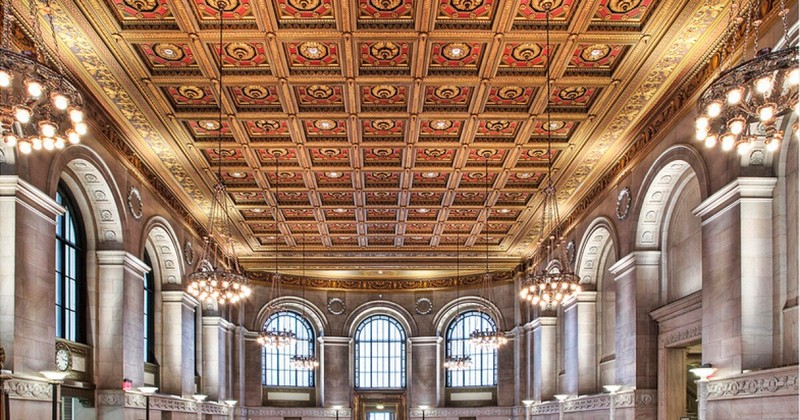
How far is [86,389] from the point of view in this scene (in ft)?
53.9

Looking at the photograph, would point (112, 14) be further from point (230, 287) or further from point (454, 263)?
point (454, 263)

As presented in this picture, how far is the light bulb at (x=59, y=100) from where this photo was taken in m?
7.87

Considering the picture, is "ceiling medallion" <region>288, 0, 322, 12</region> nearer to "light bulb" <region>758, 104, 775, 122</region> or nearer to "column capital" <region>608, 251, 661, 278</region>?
"light bulb" <region>758, 104, 775, 122</region>

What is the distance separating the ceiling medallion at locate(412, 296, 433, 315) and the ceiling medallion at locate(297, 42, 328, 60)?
23.0 metres

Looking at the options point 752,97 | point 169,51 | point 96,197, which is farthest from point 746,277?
point 96,197

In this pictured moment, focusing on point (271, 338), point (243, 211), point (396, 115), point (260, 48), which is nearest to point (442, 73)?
point (396, 115)

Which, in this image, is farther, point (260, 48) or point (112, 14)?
point (260, 48)

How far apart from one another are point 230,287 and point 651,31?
922 centimetres

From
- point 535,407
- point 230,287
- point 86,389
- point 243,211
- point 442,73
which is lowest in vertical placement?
point 535,407

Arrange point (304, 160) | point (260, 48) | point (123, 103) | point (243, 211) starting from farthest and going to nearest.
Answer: point (243, 211)
point (304, 160)
point (123, 103)
point (260, 48)

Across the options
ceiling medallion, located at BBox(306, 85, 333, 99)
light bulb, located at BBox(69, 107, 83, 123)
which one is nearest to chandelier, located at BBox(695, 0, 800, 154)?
light bulb, located at BBox(69, 107, 83, 123)

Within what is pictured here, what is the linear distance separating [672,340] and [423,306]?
20197 mm

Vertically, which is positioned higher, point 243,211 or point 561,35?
point 561,35

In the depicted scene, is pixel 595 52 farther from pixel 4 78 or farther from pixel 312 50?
pixel 4 78
